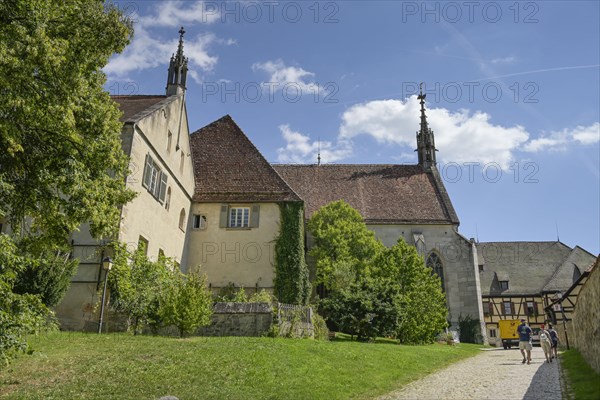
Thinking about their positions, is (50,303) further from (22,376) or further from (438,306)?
(438,306)

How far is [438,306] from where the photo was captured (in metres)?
25.6

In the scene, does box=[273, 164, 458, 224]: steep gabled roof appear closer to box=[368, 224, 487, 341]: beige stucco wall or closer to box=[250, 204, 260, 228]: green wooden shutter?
box=[368, 224, 487, 341]: beige stucco wall

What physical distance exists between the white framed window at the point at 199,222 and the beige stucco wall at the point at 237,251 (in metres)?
0.19

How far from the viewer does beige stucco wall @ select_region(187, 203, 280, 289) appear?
88.6ft

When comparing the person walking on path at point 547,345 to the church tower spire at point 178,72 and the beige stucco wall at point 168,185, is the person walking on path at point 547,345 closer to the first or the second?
the beige stucco wall at point 168,185

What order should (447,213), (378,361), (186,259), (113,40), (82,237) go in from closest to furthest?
(113,40) < (378,361) < (82,237) < (186,259) < (447,213)

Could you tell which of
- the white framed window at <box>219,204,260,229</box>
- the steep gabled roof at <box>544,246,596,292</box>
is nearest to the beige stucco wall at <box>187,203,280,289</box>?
the white framed window at <box>219,204,260,229</box>

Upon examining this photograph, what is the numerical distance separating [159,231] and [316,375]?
13560 millimetres

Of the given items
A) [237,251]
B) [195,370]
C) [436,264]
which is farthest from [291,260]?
[195,370]

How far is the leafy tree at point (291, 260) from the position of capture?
26422 millimetres

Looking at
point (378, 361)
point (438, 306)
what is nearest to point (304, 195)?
point (438, 306)

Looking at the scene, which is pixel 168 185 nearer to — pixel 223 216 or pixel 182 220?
pixel 182 220

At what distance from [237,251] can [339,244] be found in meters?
6.59

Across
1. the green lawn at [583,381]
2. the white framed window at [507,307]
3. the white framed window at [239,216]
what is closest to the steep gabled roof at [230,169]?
the white framed window at [239,216]
